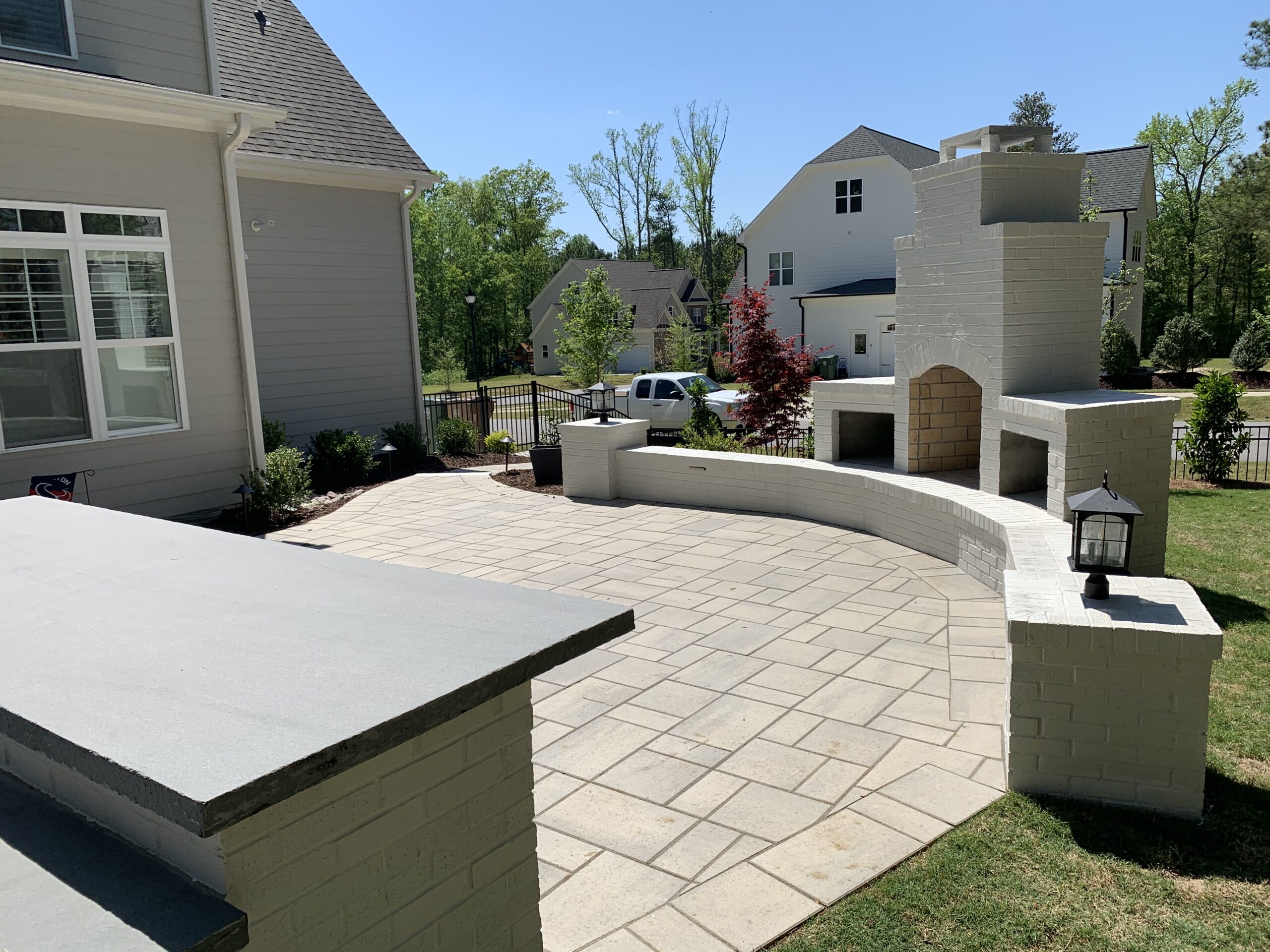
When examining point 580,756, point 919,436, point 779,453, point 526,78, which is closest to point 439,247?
point 526,78

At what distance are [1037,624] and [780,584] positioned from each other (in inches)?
143

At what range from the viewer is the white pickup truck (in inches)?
754

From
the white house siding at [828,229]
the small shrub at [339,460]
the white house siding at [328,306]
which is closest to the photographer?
the small shrub at [339,460]

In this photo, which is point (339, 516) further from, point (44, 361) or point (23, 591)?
point (23, 591)

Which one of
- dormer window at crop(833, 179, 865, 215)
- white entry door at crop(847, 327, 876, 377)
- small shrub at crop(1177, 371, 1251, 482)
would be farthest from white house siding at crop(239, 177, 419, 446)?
dormer window at crop(833, 179, 865, 215)

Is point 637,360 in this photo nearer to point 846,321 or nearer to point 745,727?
point 846,321

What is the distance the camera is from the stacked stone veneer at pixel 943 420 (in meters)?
8.77

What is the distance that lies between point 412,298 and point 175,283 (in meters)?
5.66

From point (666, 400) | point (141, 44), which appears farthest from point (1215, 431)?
point (141, 44)

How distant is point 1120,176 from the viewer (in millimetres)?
32062

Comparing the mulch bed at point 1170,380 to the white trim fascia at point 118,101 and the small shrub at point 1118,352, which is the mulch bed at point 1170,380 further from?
the white trim fascia at point 118,101

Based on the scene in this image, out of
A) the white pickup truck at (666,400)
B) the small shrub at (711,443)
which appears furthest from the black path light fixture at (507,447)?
the white pickup truck at (666,400)

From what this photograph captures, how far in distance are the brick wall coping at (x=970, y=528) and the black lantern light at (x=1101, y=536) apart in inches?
4.9

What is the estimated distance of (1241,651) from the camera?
5684 millimetres
